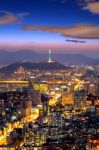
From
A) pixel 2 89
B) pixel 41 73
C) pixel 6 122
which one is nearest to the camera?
pixel 6 122

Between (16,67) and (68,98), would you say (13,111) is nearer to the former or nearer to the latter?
(68,98)

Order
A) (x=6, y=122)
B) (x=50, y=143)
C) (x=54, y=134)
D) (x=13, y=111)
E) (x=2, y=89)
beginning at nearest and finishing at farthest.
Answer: (x=50, y=143)
(x=54, y=134)
(x=6, y=122)
(x=13, y=111)
(x=2, y=89)

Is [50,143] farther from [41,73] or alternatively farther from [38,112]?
[41,73]

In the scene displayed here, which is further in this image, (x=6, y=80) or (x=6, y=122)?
(x=6, y=80)

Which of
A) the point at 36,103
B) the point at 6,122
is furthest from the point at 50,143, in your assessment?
the point at 36,103

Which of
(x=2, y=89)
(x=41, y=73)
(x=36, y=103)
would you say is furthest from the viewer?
(x=41, y=73)

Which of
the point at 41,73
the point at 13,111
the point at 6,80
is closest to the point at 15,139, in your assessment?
the point at 13,111

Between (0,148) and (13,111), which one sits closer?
(0,148)

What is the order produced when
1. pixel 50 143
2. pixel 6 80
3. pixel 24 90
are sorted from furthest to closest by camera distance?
pixel 6 80
pixel 24 90
pixel 50 143
